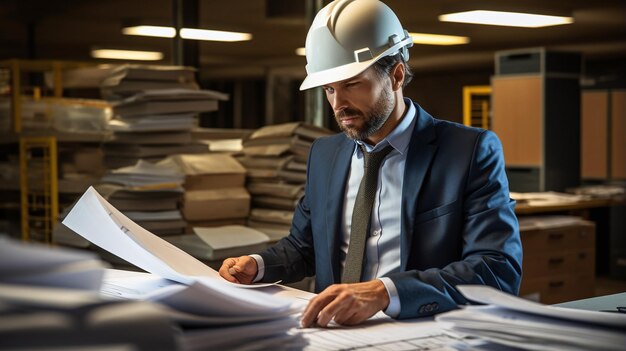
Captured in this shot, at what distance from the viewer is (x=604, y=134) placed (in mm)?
9281

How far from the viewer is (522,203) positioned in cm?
Answer: 534

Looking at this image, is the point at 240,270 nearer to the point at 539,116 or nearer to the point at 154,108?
the point at 154,108

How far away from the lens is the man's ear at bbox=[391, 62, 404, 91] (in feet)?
7.25

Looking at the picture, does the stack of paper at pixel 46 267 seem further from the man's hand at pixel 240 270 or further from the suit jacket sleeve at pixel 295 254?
the suit jacket sleeve at pixel 295 254

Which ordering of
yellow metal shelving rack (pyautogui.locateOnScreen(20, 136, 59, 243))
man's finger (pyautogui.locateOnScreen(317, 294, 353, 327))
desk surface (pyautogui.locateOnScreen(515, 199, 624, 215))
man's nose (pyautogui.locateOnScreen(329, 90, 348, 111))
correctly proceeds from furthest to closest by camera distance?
desk surface (pyautogui.locateOnScreen(515, 199, 624, 215)) < yellow metal shelving rack (pyautogui.locateOnScreen(20, 136, 59, 243)) < man's nose (pyautogui.locateOnScreen(329, 90, 348, 111)) < man's finger (pyautogui.locateOnScreen(317, 294, 353, 327))

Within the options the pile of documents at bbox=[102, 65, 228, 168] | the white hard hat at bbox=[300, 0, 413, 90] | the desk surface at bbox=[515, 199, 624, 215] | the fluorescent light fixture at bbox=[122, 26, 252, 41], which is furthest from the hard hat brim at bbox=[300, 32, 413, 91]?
the fluorescent light fixture at bbox=[122, 26, 252, 41]

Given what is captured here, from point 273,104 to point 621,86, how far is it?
9347 mm

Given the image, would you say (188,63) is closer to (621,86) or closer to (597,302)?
(597,302)

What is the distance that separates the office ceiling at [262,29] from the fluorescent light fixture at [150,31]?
15 centimetres

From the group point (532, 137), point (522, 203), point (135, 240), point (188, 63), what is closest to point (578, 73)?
point (532, 137)

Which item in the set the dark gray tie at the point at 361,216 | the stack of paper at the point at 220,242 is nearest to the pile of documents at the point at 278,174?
the stack of paper at the point at 220,242

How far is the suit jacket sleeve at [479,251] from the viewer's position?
1747 millimetres

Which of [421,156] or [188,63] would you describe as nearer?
[421,156]

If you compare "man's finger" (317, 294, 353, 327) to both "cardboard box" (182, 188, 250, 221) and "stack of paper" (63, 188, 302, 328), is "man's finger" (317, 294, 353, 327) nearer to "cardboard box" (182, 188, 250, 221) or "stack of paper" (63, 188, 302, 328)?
"stack of paper" (63, 188, 302, 328)
